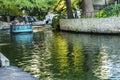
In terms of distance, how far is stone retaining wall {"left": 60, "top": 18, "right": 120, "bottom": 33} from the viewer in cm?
3690

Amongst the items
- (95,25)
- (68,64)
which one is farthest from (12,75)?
(95,25)

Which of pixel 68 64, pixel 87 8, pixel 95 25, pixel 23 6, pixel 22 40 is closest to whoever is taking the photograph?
pixel 68 64

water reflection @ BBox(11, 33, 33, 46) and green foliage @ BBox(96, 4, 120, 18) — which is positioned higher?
green foliage @ BBox(96, 4, 120, 18)

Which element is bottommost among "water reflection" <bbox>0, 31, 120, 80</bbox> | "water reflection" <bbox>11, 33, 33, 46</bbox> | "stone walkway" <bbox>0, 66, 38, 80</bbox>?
"water reflection" <bbox>11, 33, 33, 46</bbox>

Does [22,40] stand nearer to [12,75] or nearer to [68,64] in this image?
[68,64]

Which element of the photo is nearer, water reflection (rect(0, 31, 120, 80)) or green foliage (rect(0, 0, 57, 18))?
water reflection (rect(0, 31, 120, 80))

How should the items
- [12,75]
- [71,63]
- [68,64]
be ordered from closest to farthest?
1. [12,75]
2. [68,64]
3. [71,63]

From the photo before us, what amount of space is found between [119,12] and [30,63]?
21865mm

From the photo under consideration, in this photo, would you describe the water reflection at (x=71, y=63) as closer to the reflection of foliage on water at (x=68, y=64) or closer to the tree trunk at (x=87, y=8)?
the reflection of foliage on water at (x=68, y=64)

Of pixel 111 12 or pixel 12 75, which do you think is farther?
pixel 111 12

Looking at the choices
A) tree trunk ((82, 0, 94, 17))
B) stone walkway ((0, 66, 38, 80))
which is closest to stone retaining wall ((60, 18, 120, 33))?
tree trunk ((82, 0, 94, 17))

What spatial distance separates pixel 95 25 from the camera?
3938cm

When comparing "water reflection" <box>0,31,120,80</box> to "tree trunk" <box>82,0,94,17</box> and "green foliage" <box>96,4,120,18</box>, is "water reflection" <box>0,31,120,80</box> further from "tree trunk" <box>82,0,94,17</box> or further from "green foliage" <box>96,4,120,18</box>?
"tree trunk" <box>82,0,94,17</box>

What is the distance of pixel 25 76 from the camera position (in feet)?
42.0
